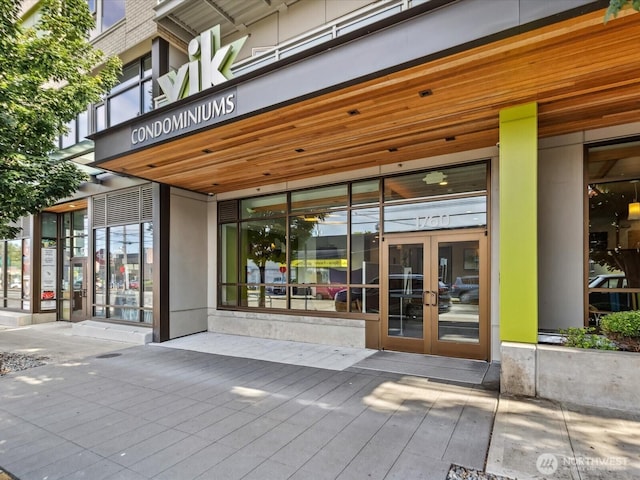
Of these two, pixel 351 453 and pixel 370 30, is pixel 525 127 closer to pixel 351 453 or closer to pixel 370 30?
pixel 370 30

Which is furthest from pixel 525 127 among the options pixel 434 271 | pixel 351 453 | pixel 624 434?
pixel 351 453

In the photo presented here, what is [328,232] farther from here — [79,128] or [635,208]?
[79,128]

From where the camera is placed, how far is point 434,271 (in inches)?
264

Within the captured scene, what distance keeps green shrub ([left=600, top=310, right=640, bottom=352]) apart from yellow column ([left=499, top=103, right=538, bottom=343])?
0.84 m

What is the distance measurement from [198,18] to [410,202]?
6624 mm

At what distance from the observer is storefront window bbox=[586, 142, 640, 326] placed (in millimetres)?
5355


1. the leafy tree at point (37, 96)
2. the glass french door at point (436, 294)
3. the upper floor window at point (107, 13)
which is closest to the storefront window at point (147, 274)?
the leafy tree at point (37, 96)

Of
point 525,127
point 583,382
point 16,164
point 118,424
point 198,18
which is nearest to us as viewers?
point 118,424

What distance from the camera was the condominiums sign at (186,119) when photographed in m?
5.36

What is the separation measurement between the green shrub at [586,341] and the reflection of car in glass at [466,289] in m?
1.72

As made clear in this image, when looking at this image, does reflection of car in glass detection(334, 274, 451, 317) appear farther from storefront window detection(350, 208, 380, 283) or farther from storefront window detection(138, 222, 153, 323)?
storefront window detection(138, 222, 153, 323)

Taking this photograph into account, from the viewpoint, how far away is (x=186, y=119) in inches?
228

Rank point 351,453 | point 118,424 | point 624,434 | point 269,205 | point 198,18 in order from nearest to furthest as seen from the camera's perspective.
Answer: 1. point 351,453
2. point 624,434
3. point 118,424
4. point 198,18
5. point 269,205

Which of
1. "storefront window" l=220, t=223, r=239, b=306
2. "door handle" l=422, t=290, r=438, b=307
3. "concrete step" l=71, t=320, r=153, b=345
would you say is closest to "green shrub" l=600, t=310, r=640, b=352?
"door handle" l=422, t=290, r=438, b=307
